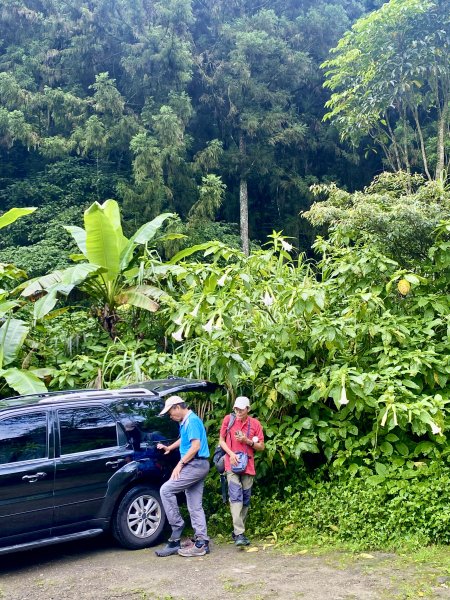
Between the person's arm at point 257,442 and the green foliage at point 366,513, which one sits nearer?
the green foliage at point 366,513

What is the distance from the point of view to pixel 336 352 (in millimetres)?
7238

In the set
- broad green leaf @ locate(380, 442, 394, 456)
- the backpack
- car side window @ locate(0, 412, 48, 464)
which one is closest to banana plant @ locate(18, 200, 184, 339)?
the backpack

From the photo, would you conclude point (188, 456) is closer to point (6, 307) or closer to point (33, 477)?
point (33, 477)

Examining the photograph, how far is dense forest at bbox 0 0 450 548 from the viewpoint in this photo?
6.36 m

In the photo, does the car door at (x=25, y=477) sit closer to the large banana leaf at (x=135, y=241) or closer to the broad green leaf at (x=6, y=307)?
the broad green leaf at (x=6, y=307)

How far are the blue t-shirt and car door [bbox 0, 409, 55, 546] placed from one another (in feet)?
4.12

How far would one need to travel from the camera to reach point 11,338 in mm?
8492

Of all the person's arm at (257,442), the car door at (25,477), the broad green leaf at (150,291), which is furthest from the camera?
the broad green leaf at (150,291)

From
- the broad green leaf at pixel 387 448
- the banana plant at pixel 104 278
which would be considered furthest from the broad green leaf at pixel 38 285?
the broad green leaf at pixel 387 448

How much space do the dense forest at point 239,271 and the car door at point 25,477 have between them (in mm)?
1955

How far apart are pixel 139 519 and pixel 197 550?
687 millimetres

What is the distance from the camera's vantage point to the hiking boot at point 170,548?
19.0 feet

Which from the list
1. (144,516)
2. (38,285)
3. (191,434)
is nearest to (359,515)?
(191,434)

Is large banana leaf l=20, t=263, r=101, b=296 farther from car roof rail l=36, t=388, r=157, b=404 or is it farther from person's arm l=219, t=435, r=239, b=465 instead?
person's arm l=219, t=435, r=239, b=465
